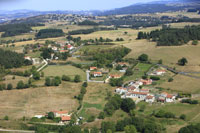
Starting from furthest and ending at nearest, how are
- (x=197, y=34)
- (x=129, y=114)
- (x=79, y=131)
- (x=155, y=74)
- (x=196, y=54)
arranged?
1. (x=197, y=34)
2. (x=196, y=54)
3. (x=155, y=74)
4. (x=129, y=114)
5. (x=79, y=131)

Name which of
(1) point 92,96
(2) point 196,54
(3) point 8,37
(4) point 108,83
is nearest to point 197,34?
(2) point 196,54

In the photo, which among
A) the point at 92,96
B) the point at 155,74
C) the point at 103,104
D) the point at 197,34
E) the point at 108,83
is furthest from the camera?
the point at 197,34

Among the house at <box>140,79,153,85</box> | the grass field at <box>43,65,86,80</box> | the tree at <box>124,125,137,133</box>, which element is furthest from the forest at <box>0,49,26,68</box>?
the tree at <box>124,125,137,133</box>

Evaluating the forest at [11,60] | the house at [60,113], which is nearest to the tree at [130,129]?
the house at [60,113]

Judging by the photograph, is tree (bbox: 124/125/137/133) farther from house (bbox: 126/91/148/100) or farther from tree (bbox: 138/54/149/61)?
tree (bbox: 138/54/149/61)

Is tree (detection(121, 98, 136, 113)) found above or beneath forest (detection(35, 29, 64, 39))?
beneath

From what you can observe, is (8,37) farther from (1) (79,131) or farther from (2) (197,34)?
(1) (79,131)

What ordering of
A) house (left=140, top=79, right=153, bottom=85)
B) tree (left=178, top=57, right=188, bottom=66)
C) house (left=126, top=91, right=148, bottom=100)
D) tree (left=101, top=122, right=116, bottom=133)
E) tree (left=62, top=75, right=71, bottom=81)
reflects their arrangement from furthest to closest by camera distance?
tree (left=178, top=57, right=188, bottom=66), tree (left=62, top=75, right=71, bottom=81), house (left=140, top=79, right=153, bottom=85), house (left=126, top=91, right=148, bottom=100), tree (left=101, top=122, right=116, bottom=133)
